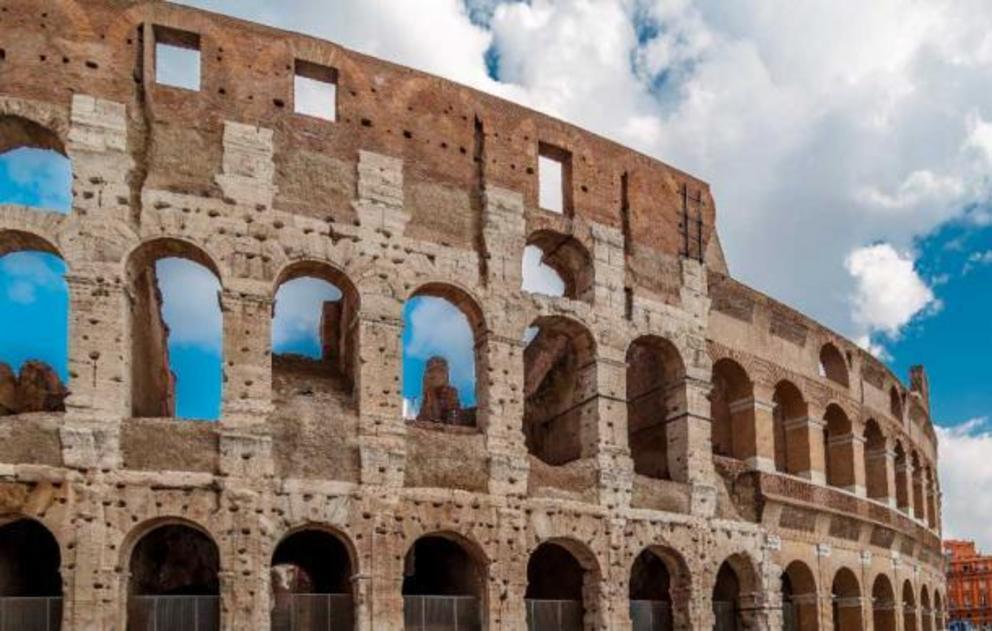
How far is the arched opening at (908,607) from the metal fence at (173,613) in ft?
58.3

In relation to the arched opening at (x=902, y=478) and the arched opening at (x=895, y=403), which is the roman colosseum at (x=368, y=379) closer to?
the arched opening at (x=902, y=478)

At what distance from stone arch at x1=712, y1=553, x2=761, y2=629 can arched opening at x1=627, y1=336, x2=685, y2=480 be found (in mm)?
2081

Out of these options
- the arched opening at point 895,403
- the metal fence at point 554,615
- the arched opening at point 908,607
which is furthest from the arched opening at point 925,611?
the metal fence at point 554,615

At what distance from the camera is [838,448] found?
24.9 metres

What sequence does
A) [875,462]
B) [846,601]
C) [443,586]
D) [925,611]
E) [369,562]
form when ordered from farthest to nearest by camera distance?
[925,611] → [875,462] → [846,601] → [443,586] → [369,562]

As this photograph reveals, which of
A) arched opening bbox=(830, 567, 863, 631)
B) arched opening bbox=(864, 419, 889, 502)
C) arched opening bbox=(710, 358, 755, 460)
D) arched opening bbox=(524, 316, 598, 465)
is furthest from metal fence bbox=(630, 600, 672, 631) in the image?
arched opening bbox=(864, 419, 889, 502)

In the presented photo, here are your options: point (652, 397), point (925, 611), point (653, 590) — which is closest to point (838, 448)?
point (652, 397)

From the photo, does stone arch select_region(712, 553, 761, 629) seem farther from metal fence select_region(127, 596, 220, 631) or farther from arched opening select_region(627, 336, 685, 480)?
metal fence select_region(127, 596, 220, 631)

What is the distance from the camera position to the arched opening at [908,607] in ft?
88.7

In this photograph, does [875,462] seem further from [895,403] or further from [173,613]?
[173,613]

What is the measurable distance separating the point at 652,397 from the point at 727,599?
3.99 meters

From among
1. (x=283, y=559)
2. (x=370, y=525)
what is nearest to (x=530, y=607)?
(x=370, y=525)

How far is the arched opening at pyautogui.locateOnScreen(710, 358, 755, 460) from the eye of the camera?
71.5ft

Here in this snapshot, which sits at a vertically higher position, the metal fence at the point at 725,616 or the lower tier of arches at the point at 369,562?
the lower tier of arches at the point at 369,562
